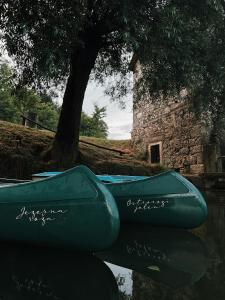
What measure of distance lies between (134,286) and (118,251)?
111 cm

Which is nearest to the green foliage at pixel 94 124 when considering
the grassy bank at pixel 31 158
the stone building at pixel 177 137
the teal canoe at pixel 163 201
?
the stone building at pixel 177 137

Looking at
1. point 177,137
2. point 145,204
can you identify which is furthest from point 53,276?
point 177,137

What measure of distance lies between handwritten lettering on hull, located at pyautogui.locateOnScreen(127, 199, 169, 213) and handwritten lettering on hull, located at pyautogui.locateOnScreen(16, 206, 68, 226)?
5.77ft

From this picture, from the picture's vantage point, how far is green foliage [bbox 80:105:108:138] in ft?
114

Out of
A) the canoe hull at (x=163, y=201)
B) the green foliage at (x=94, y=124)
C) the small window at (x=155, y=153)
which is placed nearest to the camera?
the canoe hull at (x=163, y=201)

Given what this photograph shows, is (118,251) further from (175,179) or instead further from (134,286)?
(175,179)

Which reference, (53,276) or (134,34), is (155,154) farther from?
(53,276)

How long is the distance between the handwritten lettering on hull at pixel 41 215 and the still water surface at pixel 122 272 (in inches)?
14.3

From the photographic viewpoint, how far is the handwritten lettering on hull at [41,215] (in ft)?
10.3

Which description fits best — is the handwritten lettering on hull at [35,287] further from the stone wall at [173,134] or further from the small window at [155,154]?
the small window at [155,154]

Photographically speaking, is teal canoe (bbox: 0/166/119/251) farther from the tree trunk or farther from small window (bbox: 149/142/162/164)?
small window (bbox: 149/142/162/164)

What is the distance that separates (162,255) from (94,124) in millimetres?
32732

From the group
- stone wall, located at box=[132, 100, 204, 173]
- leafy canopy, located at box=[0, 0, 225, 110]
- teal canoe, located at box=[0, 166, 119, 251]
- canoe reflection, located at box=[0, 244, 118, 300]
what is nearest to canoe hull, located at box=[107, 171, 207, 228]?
teal canoe, located at box=[0, 166, 119, 251]

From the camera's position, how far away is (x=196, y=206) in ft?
14.4
